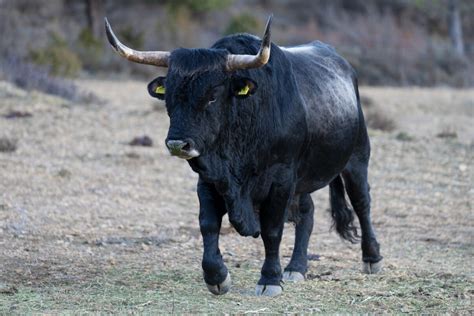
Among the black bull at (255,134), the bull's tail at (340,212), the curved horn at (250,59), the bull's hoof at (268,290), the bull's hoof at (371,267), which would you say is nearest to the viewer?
the curved horn at (250,59)

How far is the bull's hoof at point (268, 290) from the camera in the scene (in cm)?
791

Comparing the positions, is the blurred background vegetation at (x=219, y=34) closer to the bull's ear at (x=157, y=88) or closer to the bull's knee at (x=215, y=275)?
the bull's ear at (x=157, y=88)

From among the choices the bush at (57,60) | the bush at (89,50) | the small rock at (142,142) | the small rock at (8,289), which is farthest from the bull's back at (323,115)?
the bush at (89,50)

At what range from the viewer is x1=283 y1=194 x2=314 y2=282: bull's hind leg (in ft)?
29.0

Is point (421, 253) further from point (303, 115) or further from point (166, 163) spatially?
point (166, 163)

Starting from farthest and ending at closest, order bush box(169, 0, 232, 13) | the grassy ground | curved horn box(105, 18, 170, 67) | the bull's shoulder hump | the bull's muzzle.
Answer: bush box(169, 0, 232, 13)
the bull's shoulder hump
the grassy ground
curved horn box(105, 18, 170, 67)
the bull's muzzle

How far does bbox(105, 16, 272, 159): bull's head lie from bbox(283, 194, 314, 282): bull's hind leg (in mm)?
1860

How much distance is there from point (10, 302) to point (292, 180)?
2.18 metres

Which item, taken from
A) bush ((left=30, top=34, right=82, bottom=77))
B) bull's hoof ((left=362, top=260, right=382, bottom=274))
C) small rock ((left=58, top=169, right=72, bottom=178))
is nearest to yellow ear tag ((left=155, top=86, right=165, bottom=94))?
bull's hoof ((left=362, top=260, right=382, bottom=274))

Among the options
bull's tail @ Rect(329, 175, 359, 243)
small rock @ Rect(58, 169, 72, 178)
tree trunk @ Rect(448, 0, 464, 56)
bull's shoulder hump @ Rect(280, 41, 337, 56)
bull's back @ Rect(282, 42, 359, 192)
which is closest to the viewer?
bull's back @ Rect(282, 42, 359, 192)

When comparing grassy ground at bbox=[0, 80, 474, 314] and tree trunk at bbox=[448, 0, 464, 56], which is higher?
grassy ground at bbox=[0, 80, 474, 314]

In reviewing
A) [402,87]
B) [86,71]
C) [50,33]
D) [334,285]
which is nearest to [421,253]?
[334,285]

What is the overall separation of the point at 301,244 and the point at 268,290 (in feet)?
4.06

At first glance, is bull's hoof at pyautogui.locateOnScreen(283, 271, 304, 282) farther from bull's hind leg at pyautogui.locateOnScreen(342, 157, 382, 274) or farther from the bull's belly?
bull's hind leg at pyautogui.locateOnScreen(342, 157, 382, 274)
